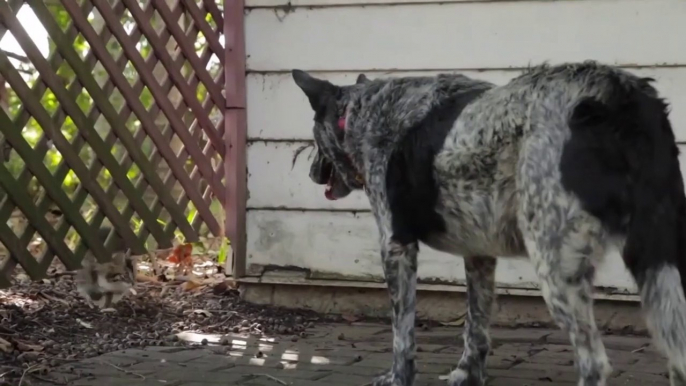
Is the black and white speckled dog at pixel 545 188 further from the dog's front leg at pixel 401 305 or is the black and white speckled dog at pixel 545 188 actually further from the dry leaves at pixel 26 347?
the dry leaves at pixel 26 347

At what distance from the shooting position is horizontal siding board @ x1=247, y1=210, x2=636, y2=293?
507 cm

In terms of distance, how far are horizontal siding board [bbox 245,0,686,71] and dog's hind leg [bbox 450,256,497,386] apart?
1.62 m

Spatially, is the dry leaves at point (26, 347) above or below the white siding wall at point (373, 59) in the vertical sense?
below

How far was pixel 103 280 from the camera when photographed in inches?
194

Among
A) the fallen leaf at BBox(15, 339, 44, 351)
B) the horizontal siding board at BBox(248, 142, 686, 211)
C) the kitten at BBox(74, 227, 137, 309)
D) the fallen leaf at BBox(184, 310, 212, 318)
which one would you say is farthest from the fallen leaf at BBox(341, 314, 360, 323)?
the fallen leaf at BBox(15, 339, 44, 351)

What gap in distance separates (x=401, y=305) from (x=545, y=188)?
2.75 feet

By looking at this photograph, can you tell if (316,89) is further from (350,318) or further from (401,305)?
(350,318)

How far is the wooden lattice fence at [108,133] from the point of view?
15.4ft

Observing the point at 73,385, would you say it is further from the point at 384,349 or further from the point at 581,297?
the point at 581,297

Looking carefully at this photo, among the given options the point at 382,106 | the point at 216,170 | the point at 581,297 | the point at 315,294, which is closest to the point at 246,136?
the point at 216,170

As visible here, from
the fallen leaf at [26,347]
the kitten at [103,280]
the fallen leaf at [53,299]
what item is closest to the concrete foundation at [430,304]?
the kitten at [103,280]

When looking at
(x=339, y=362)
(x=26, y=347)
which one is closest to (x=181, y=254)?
(x=26, y=347)

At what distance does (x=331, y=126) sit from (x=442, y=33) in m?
1.48

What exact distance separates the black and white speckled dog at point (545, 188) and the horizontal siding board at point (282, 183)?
66.4 inches
